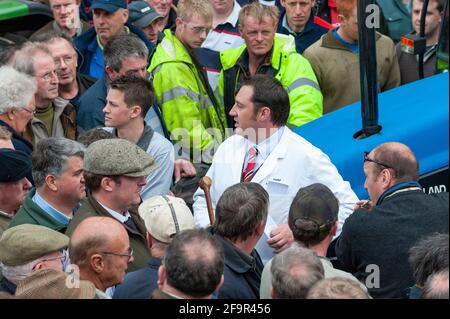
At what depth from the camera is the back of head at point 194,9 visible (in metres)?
7.91

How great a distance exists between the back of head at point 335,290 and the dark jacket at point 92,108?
11.4 ft

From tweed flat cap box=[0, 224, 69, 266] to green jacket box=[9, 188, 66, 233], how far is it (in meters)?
0.64

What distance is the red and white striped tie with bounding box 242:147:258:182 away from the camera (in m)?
6.55

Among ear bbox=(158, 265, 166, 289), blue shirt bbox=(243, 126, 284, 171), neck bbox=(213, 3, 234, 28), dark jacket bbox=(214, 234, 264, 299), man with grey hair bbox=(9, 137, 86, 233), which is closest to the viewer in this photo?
ear bbox=(158, 265, 166, 289)

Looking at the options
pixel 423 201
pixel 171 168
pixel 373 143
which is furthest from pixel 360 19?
pixel 171 168

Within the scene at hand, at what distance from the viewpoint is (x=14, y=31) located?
9547mm

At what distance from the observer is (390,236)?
562cm

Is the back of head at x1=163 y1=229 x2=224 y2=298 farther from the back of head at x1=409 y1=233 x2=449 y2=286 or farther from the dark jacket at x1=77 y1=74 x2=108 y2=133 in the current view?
the dark jacket at x1=77 y1=74 x2=108 y2=133

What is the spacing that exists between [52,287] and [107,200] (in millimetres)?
1302

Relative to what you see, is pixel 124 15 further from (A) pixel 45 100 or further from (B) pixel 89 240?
(B) pixel 89 240

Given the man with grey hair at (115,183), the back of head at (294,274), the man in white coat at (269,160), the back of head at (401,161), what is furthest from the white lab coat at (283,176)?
the back of head at (294,274)

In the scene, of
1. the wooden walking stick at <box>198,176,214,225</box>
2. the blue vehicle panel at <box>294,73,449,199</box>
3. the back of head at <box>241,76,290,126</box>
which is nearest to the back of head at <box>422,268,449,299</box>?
the blue vehicle panel at <box>294,73,449,199</box>

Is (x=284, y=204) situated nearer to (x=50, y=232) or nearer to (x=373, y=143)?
(x=373, y=143)

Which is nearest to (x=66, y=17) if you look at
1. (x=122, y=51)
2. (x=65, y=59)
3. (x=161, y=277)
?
(x=65, y=59)
